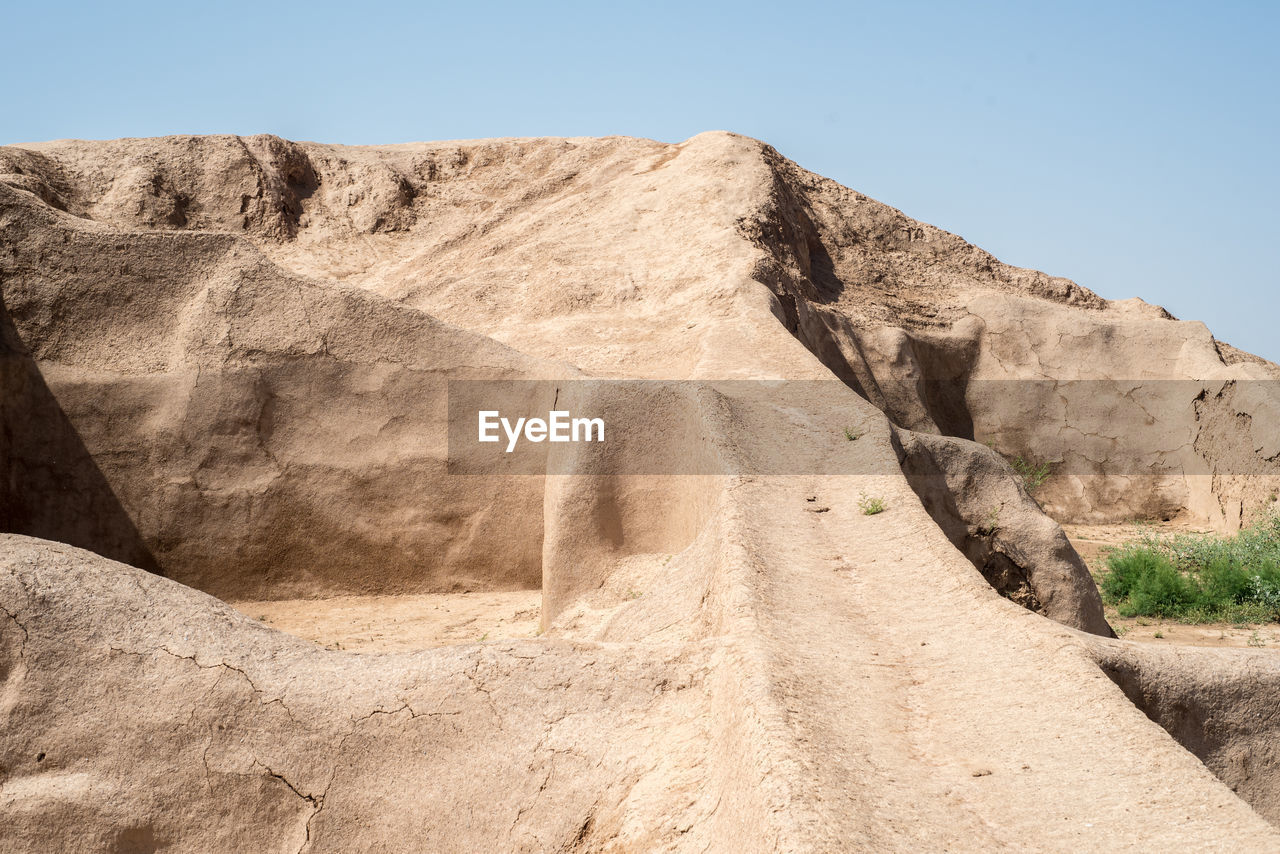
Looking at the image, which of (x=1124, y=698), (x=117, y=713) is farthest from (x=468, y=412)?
(x=1124, y=698)

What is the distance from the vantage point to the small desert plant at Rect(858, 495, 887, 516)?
4996 mm

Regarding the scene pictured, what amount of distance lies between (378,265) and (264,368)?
515cm

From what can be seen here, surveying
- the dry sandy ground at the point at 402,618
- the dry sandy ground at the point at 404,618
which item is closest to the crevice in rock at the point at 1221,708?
the dry sandy ground at the point at 402,618

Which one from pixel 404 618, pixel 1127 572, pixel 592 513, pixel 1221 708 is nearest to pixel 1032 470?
pixel 1127 572

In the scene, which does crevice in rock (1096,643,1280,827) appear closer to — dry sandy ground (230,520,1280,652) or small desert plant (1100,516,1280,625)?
dry sandy ground (230,520,1280,652)

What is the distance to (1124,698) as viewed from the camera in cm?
329

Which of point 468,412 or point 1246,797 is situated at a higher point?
point 468,412

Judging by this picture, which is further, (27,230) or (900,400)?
(900,400)

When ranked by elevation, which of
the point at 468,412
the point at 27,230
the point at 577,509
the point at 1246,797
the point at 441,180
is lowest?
the point at 1246,797

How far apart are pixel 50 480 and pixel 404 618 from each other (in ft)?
8.09

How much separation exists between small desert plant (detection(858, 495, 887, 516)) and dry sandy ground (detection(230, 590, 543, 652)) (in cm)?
218

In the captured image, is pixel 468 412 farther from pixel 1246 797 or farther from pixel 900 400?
pixel 900 400

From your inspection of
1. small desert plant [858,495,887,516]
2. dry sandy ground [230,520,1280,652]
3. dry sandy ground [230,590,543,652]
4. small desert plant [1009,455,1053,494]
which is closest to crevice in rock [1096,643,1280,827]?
small desert plant [858,495,887,516]

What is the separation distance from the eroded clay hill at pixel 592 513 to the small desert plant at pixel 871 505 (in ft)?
0.18
